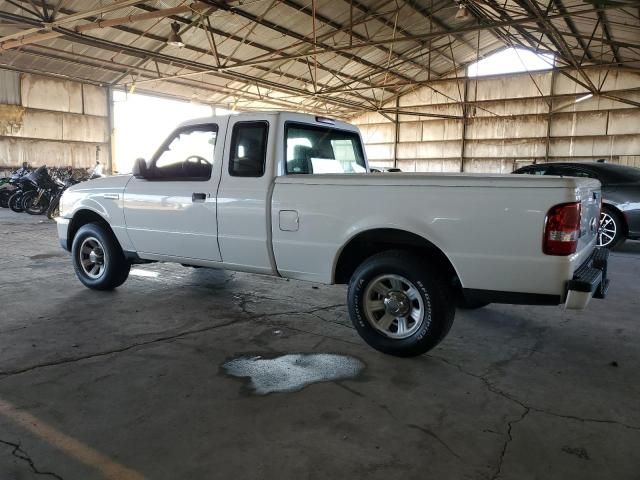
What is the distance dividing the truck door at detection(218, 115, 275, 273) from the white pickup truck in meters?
0.01

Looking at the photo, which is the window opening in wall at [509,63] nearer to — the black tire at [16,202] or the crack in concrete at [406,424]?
the black tire at [16,202]

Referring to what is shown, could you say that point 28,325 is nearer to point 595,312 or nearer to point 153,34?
point 595,312

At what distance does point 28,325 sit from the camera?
4.24 meters

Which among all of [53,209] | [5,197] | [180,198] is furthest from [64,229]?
[5,197]

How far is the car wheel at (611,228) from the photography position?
26.8ft

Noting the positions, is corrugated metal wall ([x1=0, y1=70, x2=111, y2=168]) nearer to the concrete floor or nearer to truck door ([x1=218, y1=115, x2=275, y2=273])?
the concrete floor

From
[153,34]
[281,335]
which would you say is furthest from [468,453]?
[153,34]

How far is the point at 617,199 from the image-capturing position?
8.08m

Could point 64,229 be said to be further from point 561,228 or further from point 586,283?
point 586,283

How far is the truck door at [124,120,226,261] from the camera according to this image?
4.45 metres

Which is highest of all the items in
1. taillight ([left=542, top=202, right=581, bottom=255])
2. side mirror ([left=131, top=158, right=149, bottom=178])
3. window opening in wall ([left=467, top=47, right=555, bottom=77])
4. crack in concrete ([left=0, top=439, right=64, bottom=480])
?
window opening in wall ([left=467, top=47, right=555, bottom=77])

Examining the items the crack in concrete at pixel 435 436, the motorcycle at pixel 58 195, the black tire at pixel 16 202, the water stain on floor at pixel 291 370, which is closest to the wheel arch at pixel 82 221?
the water stain on floor at pixel 291 370

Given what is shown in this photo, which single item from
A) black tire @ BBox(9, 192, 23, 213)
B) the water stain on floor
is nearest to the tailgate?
the water stain on floor

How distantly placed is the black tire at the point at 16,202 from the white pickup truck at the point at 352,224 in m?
10.6
